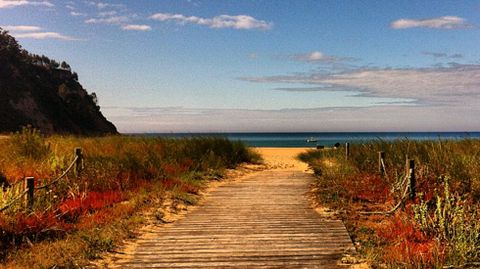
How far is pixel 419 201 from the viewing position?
888 cm

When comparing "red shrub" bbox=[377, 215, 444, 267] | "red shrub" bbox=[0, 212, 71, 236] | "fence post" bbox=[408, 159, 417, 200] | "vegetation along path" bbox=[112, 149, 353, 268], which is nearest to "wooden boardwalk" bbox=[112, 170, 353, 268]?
"vegetation along path" bbox=[112, 149, 353, 268]

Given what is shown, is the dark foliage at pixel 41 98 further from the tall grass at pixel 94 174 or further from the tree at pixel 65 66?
the tall grass at pixel 94 174

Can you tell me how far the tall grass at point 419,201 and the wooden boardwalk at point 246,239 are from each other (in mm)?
644

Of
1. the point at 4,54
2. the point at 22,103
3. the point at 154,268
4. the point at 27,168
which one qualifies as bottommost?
the point at 154,268

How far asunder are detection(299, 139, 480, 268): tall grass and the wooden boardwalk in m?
0.64

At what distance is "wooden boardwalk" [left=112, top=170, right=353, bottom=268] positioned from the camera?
601 centimetres

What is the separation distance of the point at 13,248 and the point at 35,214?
42.8 inches

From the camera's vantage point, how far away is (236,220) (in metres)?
8.49

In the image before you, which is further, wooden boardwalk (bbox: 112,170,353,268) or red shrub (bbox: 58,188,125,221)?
red shrub (bbox: 58,188,125,221)

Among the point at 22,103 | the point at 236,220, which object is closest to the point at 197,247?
the point at 236,220

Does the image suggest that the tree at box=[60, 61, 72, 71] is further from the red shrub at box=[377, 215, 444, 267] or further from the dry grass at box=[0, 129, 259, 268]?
the red shrub at box=[377, 215, 444, 267]

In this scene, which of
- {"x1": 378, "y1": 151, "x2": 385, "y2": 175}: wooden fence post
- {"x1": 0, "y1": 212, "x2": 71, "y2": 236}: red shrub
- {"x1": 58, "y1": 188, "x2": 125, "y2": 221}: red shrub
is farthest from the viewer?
{"x1": 378, "y1": 151, "x2": 385, "y2": 175}: wooden fence post

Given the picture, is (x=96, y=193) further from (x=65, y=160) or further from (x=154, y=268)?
(x=154, y=268)

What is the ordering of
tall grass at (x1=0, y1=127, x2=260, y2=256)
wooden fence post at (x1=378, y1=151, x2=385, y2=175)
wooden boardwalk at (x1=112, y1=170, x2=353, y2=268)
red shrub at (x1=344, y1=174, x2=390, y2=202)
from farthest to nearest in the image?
1. wooden fence post at (x1=378, y1=151, x2=385, y2=175)
2. red shrub at (x1=344, y1=174, x2=390, y2=202)
3. tall grass at (x1=0, y1=127, x2=260, y2=256)
4. wooden boardwalk at (x1=112, y1=170, x2=353, y2=268)
